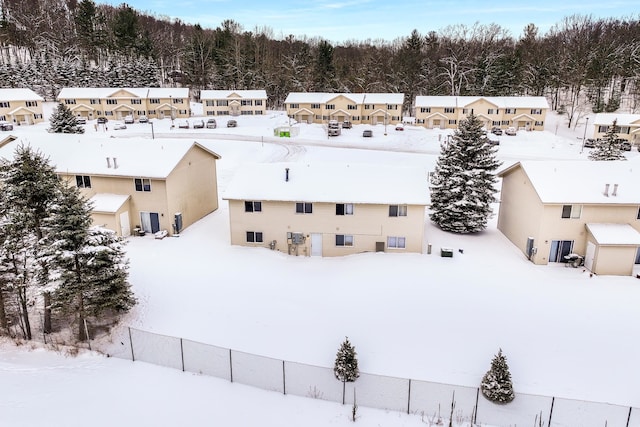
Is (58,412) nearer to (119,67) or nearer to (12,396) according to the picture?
(12,396)

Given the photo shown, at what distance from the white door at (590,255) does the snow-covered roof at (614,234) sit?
2.32 feet

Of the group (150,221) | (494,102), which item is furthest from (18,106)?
(494,102)

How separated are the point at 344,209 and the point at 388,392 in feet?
47.1

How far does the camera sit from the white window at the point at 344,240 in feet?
93.6

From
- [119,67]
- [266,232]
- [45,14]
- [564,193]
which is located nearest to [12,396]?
[266,232]

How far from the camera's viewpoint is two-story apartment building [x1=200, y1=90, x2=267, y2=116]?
81.4m

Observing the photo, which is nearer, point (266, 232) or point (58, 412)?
point (58, 412)

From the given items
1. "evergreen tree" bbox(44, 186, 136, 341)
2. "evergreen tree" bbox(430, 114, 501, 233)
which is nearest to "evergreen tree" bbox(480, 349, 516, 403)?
"evergreen tree" bbox(44, 186, 136, 341)

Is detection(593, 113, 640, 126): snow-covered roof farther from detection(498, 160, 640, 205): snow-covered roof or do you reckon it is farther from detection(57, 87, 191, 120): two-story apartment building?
detection(57, 87, 191, 120): two-story apartment building

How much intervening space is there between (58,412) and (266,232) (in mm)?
16527

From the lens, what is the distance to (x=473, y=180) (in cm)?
3259

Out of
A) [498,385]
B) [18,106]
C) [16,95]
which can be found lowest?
[498,385]

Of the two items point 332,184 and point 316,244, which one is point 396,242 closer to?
A: point 316,244

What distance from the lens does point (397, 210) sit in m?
A: 27.8
